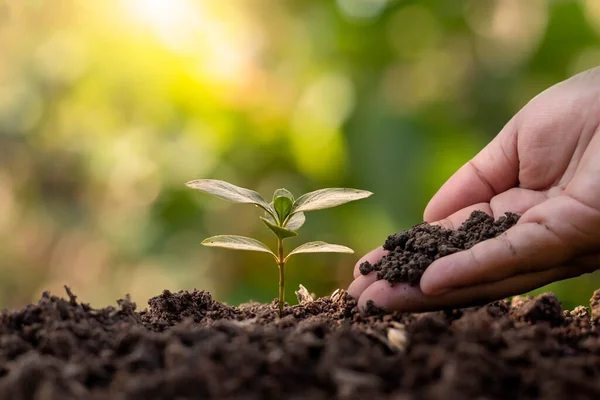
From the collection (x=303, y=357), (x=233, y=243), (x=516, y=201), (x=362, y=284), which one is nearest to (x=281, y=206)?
(x=233, y=243)

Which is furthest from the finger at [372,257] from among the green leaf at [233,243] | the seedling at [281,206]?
the green leaf at [233,243]

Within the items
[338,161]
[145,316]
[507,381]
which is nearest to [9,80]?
[338,161]

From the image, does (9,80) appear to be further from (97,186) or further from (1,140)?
(97,186)

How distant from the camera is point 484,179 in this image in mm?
1646

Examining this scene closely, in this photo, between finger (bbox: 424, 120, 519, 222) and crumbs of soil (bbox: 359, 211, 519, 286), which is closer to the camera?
crumbs of soil (bbox: 359, 211, 519, 286)

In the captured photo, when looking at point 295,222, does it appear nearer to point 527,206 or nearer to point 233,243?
point 233,243

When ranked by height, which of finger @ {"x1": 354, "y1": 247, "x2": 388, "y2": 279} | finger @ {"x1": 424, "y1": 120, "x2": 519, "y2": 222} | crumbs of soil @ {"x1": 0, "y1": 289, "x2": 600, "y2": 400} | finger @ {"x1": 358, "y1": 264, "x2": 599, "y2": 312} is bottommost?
crumbs of soil @ {"x1": 0, "y1": 289, "x2": 600, "y2": 400}

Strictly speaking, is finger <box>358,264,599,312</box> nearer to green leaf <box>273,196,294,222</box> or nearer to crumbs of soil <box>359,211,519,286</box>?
crumbs of soil <box>359,211,519,286</box>

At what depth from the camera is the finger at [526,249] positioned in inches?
46.0

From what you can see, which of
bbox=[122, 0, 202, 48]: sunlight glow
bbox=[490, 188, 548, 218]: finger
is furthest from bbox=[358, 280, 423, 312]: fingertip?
bbox=[122, 0, 202, 48]: sunlight glow

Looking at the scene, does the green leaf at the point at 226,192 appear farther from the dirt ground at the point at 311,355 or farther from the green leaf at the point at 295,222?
the dirt ground at the point at 311,355

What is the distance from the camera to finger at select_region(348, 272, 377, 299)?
1.30 m

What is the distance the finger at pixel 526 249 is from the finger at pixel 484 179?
14.1 inches

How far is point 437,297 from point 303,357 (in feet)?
1.43
